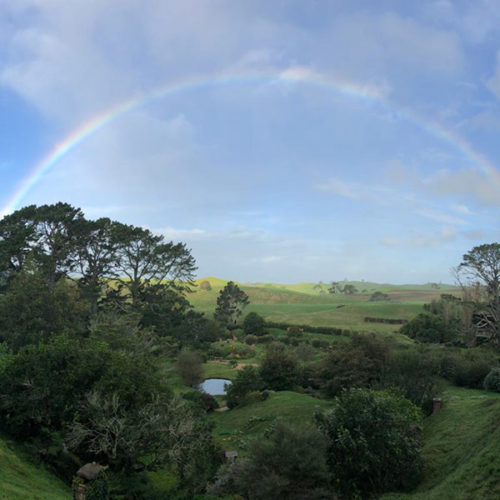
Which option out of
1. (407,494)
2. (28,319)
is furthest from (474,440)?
(28,319)

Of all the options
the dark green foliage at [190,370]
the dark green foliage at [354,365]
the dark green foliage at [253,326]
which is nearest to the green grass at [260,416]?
the dark green foliage at [354,365]

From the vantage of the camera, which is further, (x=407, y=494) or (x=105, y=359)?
(x=105, y=359)

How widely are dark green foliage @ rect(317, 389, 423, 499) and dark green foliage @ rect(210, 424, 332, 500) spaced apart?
2.17 metres

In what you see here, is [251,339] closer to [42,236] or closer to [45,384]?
[42,236]

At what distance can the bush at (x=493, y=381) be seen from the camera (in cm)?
3136

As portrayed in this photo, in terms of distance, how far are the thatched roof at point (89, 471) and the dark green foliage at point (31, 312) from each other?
67.0ft

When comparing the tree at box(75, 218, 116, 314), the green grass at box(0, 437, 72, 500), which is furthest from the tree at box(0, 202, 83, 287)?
the green grass at box(0, 437, 72, 500)

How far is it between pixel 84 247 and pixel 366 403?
49.6 metres

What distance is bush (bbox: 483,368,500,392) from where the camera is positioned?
31.4 metres

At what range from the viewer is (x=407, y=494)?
1750cm

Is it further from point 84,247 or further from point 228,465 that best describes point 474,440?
point 84,247

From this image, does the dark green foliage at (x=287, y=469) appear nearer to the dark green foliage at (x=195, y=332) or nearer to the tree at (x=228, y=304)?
the dark green foliage at (x=195, y=332)

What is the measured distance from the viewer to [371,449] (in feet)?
59.4

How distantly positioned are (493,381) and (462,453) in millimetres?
16127
